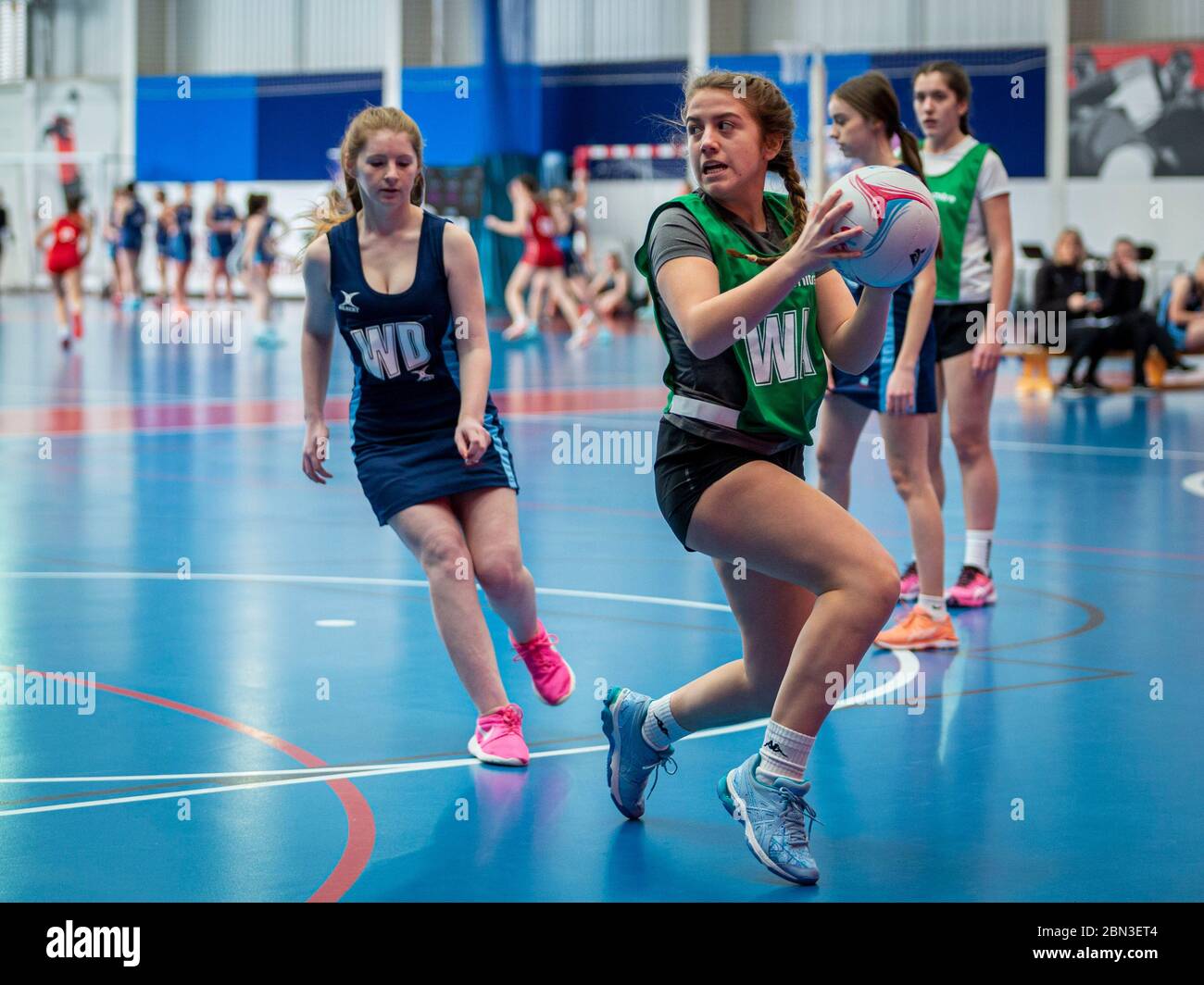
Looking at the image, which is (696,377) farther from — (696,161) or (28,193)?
(28,193)

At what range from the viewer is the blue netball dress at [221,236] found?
2456cm

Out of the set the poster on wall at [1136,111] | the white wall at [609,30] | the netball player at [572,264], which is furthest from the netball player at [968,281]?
the white wall at [609,30]

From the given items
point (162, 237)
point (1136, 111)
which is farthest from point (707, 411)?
point (162, 237)

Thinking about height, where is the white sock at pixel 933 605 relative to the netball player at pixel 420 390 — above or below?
below

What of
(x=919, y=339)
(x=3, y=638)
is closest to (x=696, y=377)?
(x=919, y=339)

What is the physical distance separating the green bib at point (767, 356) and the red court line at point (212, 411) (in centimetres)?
805

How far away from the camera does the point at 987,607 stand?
6000 mm

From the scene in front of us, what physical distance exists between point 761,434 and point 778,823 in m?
0.75

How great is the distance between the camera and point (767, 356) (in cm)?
333

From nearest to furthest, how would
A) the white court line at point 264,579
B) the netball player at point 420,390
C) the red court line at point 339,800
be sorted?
the red court line at point 339,800 → the netball player at point 420,390 → the white court line at point 264,579

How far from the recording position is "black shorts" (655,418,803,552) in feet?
11.0

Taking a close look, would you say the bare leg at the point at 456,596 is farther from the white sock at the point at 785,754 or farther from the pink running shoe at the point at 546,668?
the white sock at the point at 785,754

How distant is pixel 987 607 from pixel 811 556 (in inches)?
117

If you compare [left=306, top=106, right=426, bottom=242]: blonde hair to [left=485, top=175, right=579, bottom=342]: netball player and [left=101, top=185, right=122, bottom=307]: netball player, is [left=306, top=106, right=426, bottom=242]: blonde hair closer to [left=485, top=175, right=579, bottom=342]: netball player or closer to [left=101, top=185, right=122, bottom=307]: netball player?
[left=485, top=175, right=579, bottom=342]: netball player
